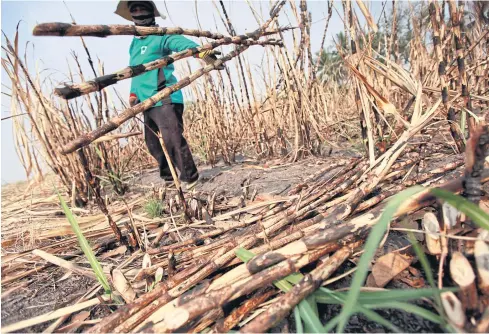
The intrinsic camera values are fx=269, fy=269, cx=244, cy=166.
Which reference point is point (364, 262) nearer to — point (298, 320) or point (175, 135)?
point (298, 320)

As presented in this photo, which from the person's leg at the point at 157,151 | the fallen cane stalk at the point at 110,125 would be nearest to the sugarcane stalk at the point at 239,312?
the fallen cane stalk at the point at 110,125

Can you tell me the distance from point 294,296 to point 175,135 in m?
1.81

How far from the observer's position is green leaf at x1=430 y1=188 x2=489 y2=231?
0.40m

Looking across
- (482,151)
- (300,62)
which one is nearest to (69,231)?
(482,151)

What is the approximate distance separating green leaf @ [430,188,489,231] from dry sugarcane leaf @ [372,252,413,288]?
194 millimetres

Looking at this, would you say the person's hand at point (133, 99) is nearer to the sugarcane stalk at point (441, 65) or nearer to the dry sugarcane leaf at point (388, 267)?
the sugarcane stalk at point (441, 65)

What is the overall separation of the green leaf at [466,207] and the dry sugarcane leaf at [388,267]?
0.19 meters

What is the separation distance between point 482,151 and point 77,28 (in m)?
0.75

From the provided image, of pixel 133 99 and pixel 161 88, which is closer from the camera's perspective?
pixel 161 88

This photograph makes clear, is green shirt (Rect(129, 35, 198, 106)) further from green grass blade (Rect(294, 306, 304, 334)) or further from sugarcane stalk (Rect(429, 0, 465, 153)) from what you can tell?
green grass blade (Rect(294, 306, 304, 334))

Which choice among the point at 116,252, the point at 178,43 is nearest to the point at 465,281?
the point at 116,252

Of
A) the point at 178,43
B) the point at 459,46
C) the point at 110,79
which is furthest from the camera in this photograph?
the point at 178,43

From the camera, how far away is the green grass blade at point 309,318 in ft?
1.47

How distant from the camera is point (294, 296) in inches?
19.2
